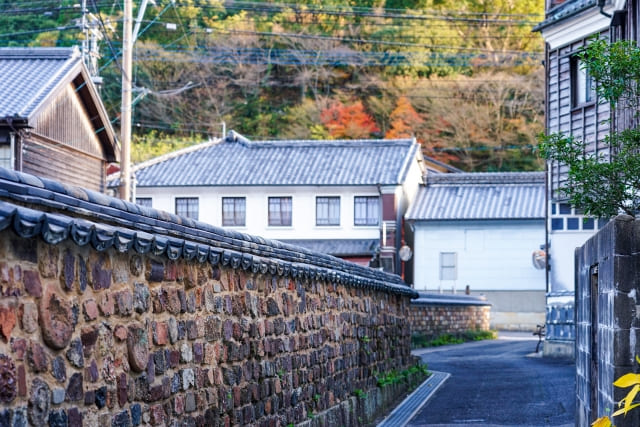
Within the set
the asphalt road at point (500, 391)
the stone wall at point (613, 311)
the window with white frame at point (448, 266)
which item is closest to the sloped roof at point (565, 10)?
the asphalt road at point (500, 391)

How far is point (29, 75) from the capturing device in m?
27.5

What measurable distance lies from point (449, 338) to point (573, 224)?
11.3 meters

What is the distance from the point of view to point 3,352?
5.18m

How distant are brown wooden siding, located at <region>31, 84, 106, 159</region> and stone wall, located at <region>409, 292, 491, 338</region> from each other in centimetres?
1200

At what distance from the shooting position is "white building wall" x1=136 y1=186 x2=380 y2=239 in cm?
4809

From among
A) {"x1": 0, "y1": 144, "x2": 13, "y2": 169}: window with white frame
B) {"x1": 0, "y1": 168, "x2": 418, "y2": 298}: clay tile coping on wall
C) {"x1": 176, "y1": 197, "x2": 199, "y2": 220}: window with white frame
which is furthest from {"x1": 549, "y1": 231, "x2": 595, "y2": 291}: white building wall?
{"x1": 176, "y1": 197, "x2": 199, "y2": 220}: window with white frame

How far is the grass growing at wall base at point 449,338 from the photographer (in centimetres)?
3519

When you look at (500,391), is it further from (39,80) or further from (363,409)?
(39,80)

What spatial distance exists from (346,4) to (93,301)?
58272 mm

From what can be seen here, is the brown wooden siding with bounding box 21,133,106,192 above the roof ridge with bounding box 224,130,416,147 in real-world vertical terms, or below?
below

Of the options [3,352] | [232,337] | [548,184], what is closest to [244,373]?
[232,337]

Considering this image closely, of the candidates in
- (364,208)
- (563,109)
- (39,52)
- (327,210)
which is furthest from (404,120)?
(39,52)

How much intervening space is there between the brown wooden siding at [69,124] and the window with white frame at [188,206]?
18.3 m

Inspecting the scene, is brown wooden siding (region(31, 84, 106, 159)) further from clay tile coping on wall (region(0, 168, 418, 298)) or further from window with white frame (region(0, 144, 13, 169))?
clay tile coping on wall (region(0, 168, 418, 298))
